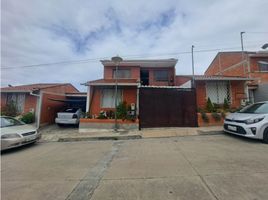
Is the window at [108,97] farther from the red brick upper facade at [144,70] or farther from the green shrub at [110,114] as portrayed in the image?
the red brick upper facade at [144,70]

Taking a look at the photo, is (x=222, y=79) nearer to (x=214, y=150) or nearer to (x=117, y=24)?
(x=214, y=150)

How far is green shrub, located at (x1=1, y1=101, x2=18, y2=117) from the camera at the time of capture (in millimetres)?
12005

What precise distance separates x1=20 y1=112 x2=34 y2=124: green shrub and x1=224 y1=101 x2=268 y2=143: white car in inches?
508

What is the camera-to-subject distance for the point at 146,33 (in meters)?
12.2

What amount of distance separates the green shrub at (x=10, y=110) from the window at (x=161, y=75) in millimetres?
12009

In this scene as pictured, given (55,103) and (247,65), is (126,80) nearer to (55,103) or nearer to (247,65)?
(55,103)

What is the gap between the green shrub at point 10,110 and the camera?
12005 millimetres

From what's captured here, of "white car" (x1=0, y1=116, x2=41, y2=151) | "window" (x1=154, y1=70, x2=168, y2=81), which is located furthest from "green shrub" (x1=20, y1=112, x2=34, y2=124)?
"window" (x1=154, y1=70, x2=168, y2=81)

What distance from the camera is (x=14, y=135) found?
21.3 ft

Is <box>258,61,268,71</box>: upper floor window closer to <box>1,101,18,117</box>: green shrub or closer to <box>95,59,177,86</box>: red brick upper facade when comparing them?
<box>95,59,177,86</box>: red brick upper facade

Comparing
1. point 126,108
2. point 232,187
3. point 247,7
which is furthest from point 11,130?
point 247,7

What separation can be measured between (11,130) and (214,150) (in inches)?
314

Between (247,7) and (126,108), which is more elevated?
(247,7)

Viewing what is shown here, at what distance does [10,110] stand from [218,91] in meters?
15.6
